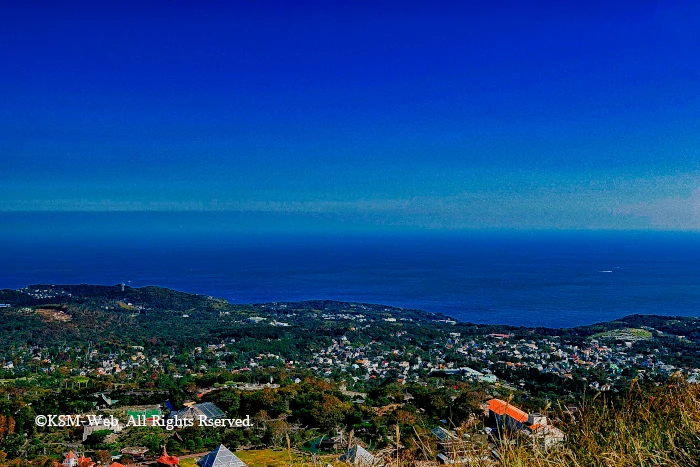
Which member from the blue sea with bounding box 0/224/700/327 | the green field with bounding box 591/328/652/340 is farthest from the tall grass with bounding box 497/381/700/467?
the blue sea with bounding box 0/224/700/327

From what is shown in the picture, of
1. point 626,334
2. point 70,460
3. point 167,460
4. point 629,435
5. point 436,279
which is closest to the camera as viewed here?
point 629,435

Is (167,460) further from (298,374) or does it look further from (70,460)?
(298,374)

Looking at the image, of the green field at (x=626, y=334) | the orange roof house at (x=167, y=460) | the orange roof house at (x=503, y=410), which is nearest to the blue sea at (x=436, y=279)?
the green field at (x=626, y=334)

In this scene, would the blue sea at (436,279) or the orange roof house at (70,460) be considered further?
the blue sea at (436,279)

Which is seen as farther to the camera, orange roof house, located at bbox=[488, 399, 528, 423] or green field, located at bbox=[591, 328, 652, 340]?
green field, located at bbox=[591, 328, 652, 340]

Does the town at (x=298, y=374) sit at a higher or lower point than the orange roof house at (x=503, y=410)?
lower

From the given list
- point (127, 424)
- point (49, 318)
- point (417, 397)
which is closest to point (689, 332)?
point (417, 397)

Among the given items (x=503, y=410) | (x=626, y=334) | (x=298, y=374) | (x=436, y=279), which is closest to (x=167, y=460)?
(x=503, y=410)

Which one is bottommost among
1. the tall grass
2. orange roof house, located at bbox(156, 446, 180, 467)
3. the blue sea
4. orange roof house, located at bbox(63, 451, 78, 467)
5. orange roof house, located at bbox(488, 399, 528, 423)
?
the blue sea

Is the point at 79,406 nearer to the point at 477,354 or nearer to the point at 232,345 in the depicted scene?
the point at 232,345

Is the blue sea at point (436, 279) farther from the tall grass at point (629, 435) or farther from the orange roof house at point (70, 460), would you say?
the tall grass at point (629, 435)

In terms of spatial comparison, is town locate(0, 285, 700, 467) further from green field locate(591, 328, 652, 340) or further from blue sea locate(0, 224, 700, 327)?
blue sea locate(0, 224, 700, 327)
